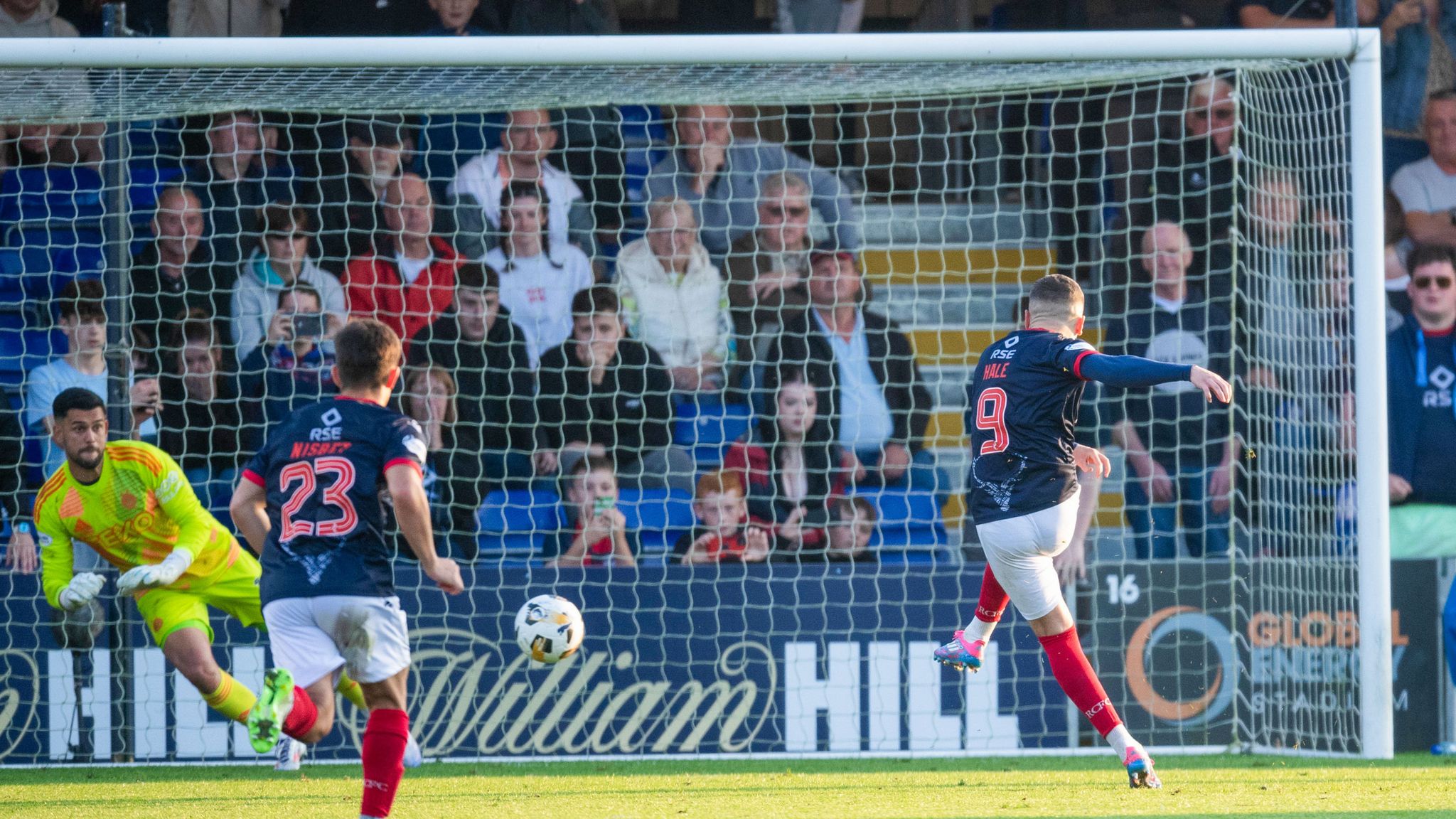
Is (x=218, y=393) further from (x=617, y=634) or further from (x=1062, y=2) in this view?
(x=1062, y=2)

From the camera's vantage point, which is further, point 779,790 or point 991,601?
point 779,790

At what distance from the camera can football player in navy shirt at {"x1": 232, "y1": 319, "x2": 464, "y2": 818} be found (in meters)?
4.55

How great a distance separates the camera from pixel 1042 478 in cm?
561

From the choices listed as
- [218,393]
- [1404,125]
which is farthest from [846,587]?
[1404,125]

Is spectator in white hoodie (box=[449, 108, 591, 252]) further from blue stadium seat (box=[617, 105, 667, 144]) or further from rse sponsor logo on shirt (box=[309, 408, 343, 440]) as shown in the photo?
rse sponsor logo on shirt (box=[309, 408, 343, 440])

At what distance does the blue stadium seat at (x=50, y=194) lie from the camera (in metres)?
8.88

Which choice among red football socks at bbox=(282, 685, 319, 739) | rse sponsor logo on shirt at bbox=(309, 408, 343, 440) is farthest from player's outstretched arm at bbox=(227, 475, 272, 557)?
red football socks at bbox=(282, 685, 319, 739)

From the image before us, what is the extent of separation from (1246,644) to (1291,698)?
31 cm

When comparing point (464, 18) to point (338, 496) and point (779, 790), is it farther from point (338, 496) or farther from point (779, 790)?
point (338, 496)

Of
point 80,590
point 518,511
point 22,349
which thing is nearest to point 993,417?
point 518,511

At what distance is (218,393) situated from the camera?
831cm

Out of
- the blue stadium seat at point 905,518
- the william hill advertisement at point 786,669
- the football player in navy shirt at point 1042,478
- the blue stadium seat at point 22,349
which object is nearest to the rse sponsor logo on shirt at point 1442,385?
the william hill advertisement at point 786,669

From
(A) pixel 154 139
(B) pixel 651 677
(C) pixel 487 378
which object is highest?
(A) pixel 154 139

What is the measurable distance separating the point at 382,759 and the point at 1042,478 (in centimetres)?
246
